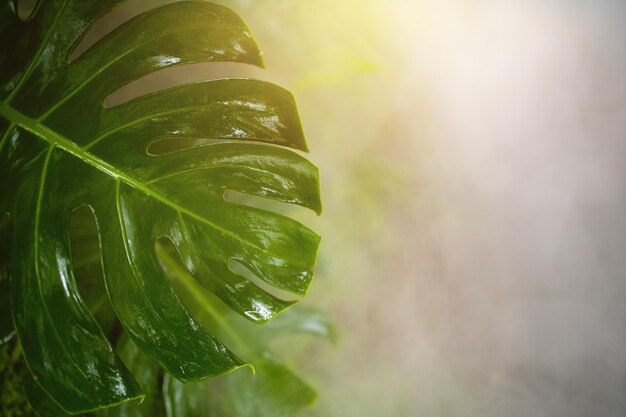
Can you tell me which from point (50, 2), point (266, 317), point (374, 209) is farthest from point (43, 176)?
point (374, 209)

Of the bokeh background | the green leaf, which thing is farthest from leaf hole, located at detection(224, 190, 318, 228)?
the green leaf

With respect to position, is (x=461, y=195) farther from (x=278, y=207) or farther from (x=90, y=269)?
(x=90, y=269)

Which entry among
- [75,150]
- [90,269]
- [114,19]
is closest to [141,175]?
[75,150]

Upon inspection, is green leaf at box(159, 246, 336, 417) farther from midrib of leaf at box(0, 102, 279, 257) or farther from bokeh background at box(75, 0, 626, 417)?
midrib of leaf at box(0, 102, 279, 257)

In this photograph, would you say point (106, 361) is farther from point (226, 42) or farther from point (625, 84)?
point (625, 84)

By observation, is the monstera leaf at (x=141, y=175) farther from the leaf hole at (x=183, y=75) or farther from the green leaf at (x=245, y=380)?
the leaf hole at (x=183, y=75)

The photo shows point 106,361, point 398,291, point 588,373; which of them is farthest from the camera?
point 398,291

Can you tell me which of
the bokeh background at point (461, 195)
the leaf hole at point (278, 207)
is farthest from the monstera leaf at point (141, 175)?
the bokeh background at point (461, 195)
